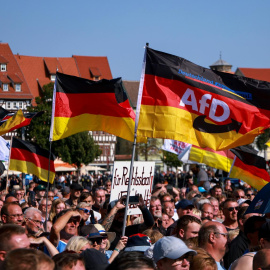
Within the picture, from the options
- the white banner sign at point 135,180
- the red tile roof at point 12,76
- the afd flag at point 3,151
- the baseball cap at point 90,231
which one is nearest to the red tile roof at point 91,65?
the red tile roof at point 12,76

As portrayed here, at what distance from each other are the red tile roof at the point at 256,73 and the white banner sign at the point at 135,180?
118118 millimetres

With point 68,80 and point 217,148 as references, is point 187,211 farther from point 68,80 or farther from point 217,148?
point 68,80

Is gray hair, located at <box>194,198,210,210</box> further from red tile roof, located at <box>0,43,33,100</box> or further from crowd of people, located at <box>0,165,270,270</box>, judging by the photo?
red tile roof, located at <box>0,43,33,100</box>

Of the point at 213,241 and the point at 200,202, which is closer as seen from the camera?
the point at 213,241

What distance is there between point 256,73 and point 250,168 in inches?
4548

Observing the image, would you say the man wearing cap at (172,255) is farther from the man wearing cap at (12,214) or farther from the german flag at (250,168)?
the german flag at (250,168)

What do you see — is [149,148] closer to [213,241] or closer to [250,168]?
[250,168]

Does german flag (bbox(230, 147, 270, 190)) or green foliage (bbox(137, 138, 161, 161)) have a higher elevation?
german flag (bbox(230, 147, 270, 190))

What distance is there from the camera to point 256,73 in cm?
12838

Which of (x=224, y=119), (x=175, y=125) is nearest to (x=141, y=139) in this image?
(x=175, y=125)

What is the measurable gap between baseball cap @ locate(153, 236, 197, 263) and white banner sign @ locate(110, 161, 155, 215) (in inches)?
164

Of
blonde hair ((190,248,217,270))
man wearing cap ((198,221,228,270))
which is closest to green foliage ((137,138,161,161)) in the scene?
man wearing cap ((198,221,228,270))

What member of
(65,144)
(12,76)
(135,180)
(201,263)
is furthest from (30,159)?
(12,76)

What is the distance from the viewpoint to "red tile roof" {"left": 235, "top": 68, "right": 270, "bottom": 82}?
416 ft
